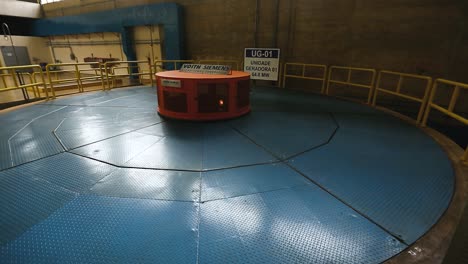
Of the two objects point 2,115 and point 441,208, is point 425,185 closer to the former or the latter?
point 441,208

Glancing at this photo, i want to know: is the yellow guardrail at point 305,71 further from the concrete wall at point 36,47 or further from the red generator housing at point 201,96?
the concrete wall at point 36,47

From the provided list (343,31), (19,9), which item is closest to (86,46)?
(19,9)

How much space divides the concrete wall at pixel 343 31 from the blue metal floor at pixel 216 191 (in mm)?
3386

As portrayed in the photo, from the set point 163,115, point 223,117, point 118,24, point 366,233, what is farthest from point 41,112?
point 118,24

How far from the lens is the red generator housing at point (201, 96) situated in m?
5.02

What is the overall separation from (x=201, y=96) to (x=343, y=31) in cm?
565

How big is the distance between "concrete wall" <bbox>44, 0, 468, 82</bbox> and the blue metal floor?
339 centimetres

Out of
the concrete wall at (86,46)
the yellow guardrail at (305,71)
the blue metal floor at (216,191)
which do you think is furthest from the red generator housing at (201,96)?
the concrete wall at (86,46)

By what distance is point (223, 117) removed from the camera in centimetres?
532

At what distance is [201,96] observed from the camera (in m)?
5.18

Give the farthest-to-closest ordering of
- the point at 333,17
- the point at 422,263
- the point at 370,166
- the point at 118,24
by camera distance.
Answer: the point at 118,24
the point at 333,17
the point at 370,166
the point at 422,263

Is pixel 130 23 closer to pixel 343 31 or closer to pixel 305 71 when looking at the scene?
pixel 305 71

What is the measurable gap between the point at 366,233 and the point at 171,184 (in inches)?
85.8

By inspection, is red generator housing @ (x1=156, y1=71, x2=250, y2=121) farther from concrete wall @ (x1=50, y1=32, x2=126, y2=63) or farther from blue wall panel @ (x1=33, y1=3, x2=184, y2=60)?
concrete wall @ (x1=50, y1=32, x2=126, y2=63)
